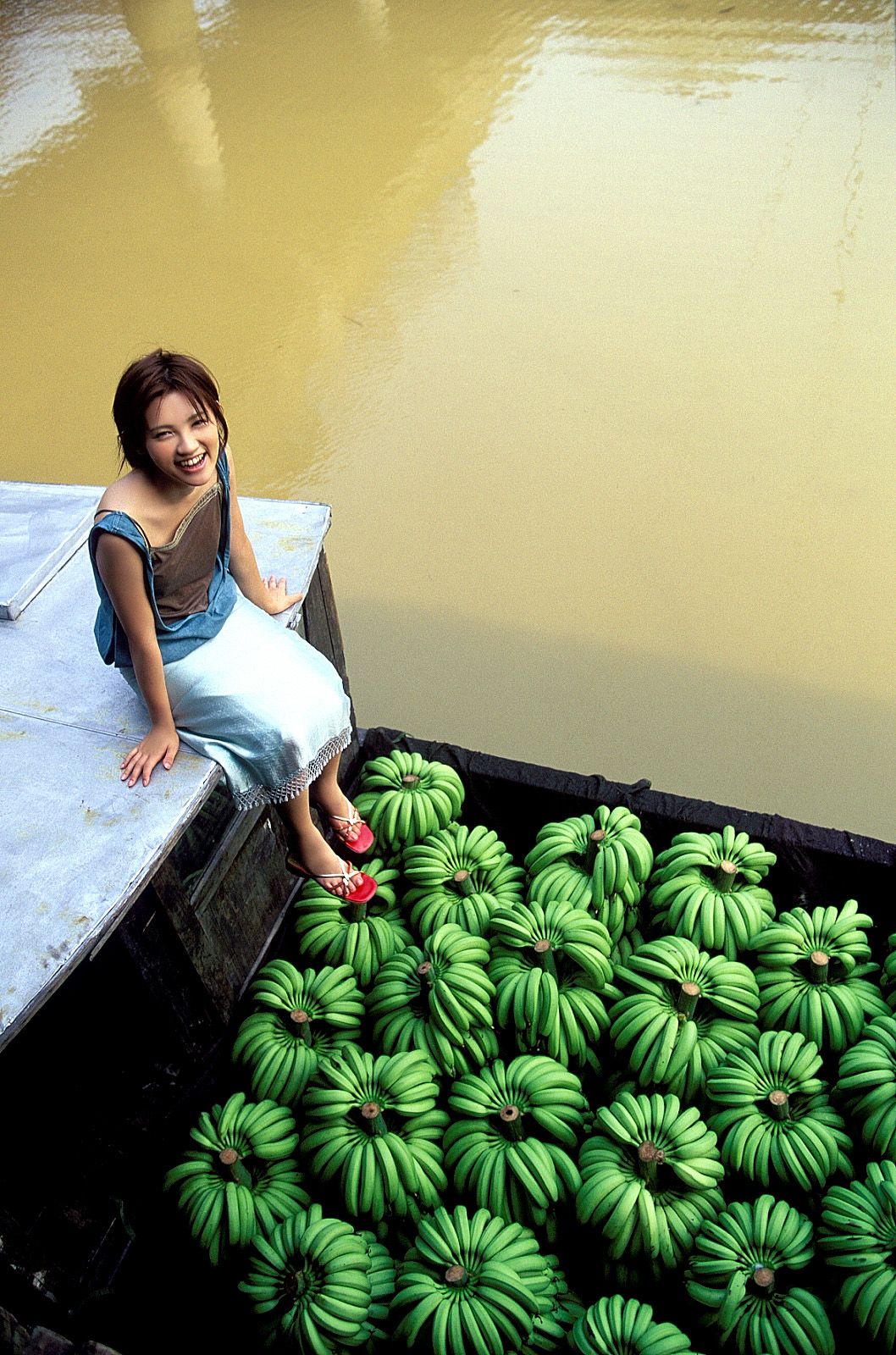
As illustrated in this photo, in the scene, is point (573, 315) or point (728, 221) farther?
point (728, 221)

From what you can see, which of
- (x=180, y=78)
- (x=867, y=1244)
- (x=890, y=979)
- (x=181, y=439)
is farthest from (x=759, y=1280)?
(x=180, y=78)

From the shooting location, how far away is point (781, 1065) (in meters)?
1.90

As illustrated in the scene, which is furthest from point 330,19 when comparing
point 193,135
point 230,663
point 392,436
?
point 230,663

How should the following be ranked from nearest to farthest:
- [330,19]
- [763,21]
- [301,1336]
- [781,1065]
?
[301,1336] < [781,1065] < [763,21] < [330,19]

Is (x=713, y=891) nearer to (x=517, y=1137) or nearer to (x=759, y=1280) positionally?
(x=517, y=1137)

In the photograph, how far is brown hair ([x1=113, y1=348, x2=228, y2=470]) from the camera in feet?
5.55

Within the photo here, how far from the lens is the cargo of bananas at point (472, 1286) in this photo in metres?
1.59

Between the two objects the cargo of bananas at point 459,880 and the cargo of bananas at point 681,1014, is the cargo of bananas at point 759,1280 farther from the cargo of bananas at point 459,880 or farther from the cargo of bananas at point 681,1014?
the cargo of bananas at point 459,880

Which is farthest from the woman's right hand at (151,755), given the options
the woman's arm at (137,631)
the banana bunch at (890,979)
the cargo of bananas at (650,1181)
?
the banana bunch at (890,979)

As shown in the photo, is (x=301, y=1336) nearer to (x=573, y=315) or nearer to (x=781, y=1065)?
(x=781, y=1065)

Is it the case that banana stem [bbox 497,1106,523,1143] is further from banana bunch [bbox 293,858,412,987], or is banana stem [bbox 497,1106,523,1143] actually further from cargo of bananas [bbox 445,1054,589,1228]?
banana bunch [bbox 293,858,412,987]

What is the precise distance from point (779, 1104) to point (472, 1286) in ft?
Result: 1.93

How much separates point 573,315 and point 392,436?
3.77ft

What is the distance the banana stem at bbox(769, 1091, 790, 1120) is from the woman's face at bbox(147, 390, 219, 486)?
4.65 ft
